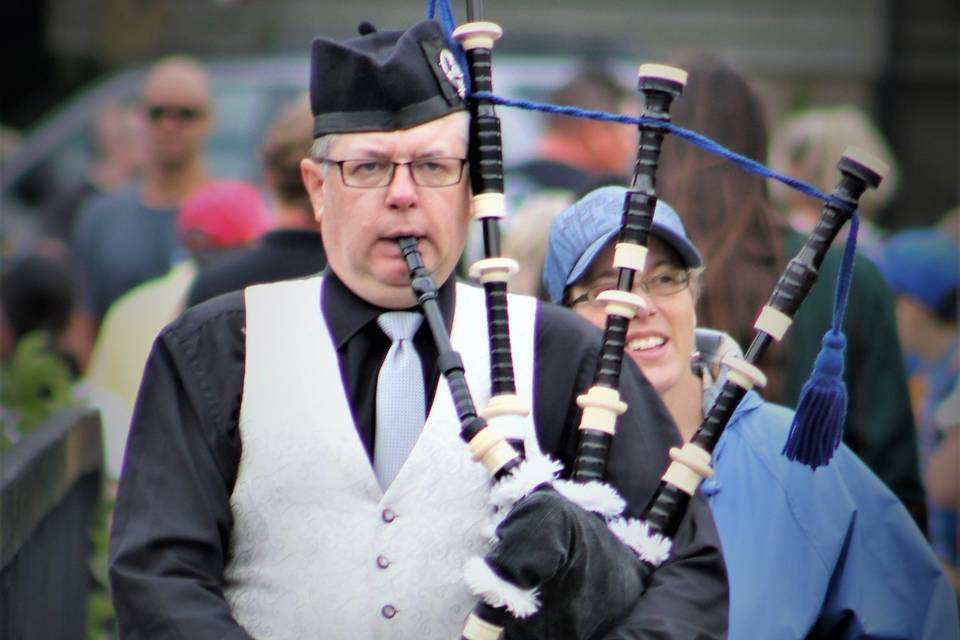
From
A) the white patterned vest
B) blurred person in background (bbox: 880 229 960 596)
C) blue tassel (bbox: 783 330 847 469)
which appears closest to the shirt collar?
the white patterned vest

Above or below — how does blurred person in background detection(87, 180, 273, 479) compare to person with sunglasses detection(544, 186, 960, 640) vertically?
below

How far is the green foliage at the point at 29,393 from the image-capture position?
18.3ft

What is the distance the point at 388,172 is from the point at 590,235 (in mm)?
833

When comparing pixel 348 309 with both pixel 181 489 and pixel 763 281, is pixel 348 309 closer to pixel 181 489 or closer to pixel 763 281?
pixel 181 489

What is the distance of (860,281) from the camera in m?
4.79

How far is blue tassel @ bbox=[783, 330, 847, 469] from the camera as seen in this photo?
11.0 feet

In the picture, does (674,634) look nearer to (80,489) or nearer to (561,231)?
(561,231)

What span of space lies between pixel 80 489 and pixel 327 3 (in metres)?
12.7

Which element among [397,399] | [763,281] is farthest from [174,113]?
[397,399]

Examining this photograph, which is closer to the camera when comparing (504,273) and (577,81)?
(504,273)

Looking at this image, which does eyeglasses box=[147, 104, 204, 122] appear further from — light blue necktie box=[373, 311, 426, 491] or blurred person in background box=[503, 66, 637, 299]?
light blue necktie box=[373, 311, 426, 491]

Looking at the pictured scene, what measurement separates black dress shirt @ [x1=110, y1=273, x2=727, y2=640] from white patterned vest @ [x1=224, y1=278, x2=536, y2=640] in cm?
5

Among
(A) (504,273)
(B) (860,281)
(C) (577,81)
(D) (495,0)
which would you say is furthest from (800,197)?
(D) (495,0)

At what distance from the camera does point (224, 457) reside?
10.6ft
